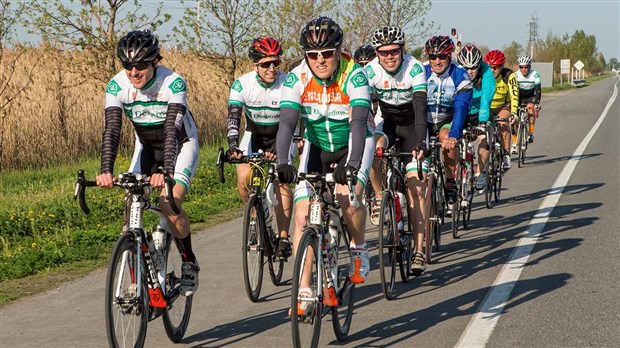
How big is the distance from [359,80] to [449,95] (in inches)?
152

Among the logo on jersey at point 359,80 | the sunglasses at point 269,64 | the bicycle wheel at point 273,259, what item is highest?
the sunglasses at point 269,64

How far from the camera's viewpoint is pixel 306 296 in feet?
19.3

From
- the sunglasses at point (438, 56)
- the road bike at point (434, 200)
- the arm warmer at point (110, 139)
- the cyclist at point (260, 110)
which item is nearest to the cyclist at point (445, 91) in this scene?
the sunglasses at point (438, 56)

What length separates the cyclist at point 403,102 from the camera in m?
8.83

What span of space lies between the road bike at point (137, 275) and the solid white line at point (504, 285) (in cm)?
199

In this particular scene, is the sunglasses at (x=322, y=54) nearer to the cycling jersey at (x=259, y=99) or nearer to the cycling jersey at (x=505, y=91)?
the cycling jersey at (x=259, y=99)

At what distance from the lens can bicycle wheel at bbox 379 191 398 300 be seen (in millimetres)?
7984

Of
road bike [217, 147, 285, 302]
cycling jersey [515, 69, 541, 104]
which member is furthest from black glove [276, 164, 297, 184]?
cycling jersey [515, 69, 541, 104]

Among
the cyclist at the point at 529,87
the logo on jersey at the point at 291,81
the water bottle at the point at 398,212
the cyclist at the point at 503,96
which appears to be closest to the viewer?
the logo on jersey at the point at 291,81

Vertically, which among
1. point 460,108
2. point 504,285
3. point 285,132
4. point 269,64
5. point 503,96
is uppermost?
point 269,64

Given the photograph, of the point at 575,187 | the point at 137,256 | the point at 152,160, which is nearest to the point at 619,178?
the point at 575,187

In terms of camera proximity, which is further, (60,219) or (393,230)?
(60,219)

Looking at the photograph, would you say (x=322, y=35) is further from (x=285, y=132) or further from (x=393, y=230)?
(x=393, y=230)

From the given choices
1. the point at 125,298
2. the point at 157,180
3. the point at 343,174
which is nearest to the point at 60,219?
the point at 157,180
